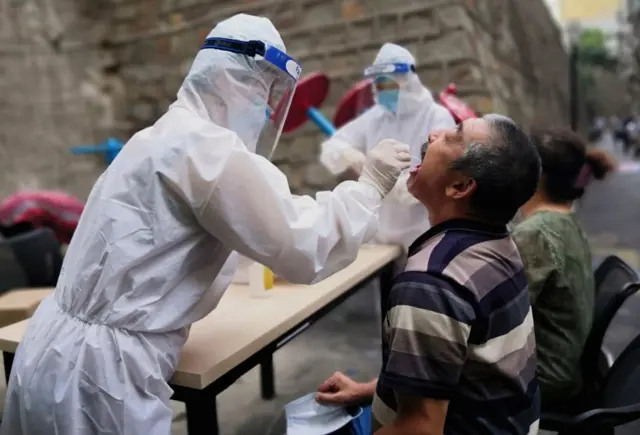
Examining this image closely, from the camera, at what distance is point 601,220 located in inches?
241

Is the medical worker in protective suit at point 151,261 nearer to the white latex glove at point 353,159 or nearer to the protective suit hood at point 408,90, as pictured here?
the white latex glove at point 353,159

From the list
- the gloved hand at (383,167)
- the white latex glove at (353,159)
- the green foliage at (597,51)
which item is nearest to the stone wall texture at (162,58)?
the white latex glove at (353,159)

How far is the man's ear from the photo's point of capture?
1017mm

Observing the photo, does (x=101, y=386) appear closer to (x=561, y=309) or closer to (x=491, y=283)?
(x=491, y=283)

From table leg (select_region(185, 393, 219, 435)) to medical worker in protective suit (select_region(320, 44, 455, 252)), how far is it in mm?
1298

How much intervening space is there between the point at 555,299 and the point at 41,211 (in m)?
2.39

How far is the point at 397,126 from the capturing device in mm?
2531

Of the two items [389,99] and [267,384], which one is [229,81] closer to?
[389,99]

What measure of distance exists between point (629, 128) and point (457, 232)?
A: 1538cm

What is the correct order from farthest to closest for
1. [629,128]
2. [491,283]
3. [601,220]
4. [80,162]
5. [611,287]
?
[629,128], [601,220], [80,162], [611,287], [491,283]

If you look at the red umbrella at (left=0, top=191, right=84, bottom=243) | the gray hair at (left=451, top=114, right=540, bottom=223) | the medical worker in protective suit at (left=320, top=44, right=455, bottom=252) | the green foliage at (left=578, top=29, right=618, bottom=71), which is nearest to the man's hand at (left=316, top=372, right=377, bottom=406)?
the gray hair at (left=451, top=114, right=540, bottom=223)

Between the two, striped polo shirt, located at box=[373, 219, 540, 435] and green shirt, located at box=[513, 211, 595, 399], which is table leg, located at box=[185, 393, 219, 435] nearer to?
striped polo shirt, located at box=[373, 219, 540, 435]

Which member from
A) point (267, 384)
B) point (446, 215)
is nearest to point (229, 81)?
point (446, 215)

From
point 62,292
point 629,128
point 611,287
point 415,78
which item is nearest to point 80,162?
point 415,78
